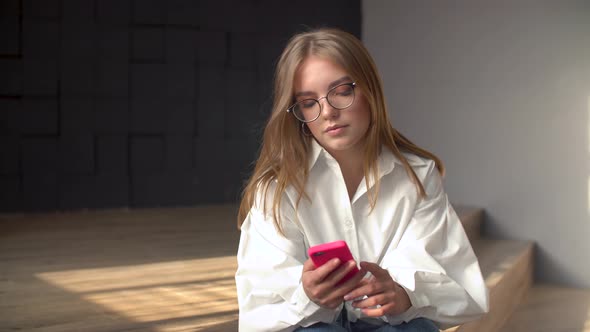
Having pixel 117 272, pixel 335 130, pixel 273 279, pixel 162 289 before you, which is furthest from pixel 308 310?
pixel 117 272

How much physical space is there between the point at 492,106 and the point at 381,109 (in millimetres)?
2410

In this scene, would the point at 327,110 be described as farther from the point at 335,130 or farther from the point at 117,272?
the point at 117,272

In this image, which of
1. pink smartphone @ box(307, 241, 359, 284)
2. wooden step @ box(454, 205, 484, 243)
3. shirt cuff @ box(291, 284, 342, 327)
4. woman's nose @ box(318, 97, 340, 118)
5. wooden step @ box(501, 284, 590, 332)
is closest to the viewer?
pink smartphone @ box(307, 241, 359, 284)

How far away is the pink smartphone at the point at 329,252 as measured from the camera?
1161mm

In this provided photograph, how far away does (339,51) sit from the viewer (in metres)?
1.43

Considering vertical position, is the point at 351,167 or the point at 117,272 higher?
the point at 351,167

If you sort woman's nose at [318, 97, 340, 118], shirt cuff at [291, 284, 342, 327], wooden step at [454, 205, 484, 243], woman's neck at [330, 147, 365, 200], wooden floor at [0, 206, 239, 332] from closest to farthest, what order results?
shirt cuff at [291, 284, 342, 327], woman's nose at [318, 97, 340, 118], woman's neck at [330, 147, 365, 200], wooden floor at [0, 206, 239, 332], wooden step at [454, 205, 484, 243]

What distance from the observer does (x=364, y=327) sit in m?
1.46

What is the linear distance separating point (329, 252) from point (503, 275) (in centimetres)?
178

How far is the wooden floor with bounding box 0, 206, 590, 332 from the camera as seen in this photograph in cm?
208

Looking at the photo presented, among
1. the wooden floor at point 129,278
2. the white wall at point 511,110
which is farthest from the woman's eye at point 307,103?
the white wall at point 511,110

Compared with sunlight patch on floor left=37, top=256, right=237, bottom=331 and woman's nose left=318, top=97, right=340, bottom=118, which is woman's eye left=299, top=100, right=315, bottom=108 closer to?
woman's nose left=318, top=97, right=340, bottom=118

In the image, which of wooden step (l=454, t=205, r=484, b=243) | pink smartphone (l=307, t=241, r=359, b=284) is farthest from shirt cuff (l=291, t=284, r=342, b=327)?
wooden step (l=454, t=205, r=484, b=243)

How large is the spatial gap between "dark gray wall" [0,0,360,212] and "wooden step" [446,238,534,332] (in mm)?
1782
